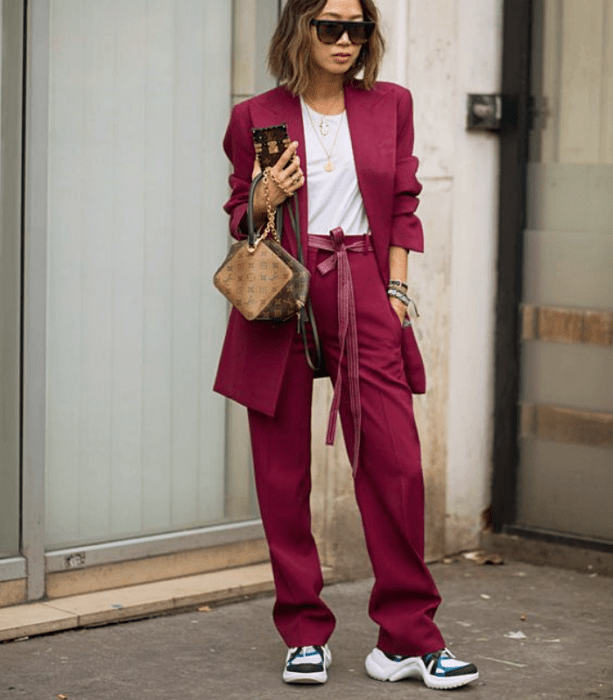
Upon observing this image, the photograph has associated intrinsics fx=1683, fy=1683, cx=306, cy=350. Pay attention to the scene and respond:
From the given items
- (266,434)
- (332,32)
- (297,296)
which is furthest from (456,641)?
(332,32)

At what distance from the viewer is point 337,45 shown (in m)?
4.98

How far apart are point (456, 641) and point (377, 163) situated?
5.71 feet

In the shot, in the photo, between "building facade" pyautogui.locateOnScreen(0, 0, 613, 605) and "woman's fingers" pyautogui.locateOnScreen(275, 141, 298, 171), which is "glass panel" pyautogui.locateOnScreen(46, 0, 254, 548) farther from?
"woman's fingers" pyautogui.locateOnScreen(275, 141, 298, 171)

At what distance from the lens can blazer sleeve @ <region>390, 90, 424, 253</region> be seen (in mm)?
5145

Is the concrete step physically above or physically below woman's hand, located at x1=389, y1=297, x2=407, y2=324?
below

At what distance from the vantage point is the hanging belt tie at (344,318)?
199 inches

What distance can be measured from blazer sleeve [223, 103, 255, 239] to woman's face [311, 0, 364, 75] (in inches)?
11.5

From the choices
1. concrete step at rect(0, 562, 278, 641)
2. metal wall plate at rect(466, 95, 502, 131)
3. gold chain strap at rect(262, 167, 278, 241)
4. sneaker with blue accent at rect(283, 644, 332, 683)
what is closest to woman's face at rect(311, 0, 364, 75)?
gold chain strap at rect(262, 167, 278, 241)

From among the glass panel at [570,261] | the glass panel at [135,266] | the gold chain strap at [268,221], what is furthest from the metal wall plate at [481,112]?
the gold chain strap at [268,221]

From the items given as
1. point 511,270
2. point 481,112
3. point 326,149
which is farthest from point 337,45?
point 511,270

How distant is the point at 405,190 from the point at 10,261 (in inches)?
61.0

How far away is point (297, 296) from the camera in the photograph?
16.0ft

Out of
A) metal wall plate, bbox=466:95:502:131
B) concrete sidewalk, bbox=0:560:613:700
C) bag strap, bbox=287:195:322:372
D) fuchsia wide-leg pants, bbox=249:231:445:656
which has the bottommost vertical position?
concrete sidewalk, bbox=0:560:613:700

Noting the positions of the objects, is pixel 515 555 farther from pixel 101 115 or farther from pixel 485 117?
pixel 101 115
